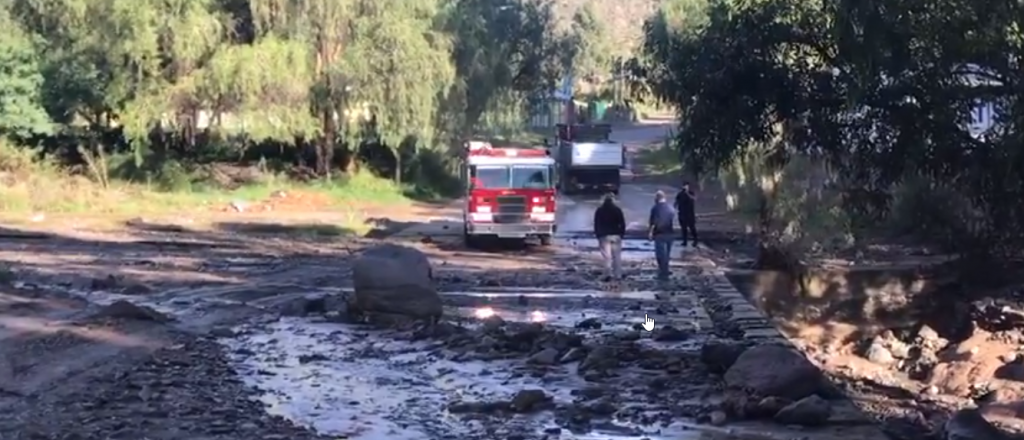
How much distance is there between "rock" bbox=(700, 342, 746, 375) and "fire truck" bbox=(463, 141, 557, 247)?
20248 mm

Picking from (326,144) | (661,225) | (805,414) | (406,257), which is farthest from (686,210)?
(805,414)

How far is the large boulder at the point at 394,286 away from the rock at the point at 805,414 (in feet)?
28.2

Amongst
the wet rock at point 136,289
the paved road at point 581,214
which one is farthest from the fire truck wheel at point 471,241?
the wet rock at point 136,289

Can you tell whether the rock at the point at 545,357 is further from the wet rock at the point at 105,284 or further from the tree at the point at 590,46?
the tree at the point at 590,46

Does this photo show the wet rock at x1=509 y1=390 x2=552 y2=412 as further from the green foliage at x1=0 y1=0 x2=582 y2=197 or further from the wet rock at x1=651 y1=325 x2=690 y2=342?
the green foliage at x1=0 y1=0 x2=582 y2=197

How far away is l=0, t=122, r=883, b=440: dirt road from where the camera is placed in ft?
47.0

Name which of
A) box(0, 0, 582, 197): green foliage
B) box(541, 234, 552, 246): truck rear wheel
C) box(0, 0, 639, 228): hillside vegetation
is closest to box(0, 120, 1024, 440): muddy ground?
box(541, 234, 552, 246): truck rear wheel

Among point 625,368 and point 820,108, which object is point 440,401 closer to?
point 625,368

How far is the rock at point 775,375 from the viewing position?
1554 centimetres

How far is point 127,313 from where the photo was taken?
21.6 metres

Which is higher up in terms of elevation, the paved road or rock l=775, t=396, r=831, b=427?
rock l=775, t=396, r=831, b=427

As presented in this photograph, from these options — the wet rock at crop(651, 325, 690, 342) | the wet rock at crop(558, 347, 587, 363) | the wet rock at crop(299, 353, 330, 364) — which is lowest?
the wet rock at crop(651, 325, 690, 342)

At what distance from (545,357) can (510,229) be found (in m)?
20.4

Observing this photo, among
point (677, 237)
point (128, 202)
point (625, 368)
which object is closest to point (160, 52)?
point (128, 202)
